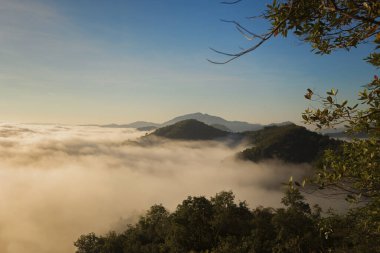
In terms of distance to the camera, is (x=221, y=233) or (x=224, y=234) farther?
(x=224, y=234)

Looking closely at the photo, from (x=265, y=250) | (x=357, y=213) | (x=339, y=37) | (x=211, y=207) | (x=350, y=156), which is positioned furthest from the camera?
(x=211, y=207)

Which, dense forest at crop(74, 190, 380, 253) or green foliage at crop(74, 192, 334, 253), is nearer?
dense forest at crop(74, 190, 380, 253)

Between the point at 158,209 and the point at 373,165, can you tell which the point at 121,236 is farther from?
the point at 373,165

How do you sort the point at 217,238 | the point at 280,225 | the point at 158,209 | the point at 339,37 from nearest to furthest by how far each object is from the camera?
the point at 339,37, the point at 217,238, the point at 280,225, the point at 158,209

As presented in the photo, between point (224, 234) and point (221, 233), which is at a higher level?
point (221, 233)

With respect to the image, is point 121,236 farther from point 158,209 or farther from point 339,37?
point 339,37

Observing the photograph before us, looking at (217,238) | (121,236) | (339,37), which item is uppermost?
(339,37)

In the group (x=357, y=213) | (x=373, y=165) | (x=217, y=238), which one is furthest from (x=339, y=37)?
(x=217, y=238)

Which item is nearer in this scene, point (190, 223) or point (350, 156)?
point (350, 156)

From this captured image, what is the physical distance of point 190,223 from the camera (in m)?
55.8

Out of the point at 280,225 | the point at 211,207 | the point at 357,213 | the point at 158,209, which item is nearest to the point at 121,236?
the point at 158,209

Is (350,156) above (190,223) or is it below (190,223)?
above

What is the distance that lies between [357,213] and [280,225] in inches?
2086

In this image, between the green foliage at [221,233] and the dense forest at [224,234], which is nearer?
the dense forest at [224,234]
